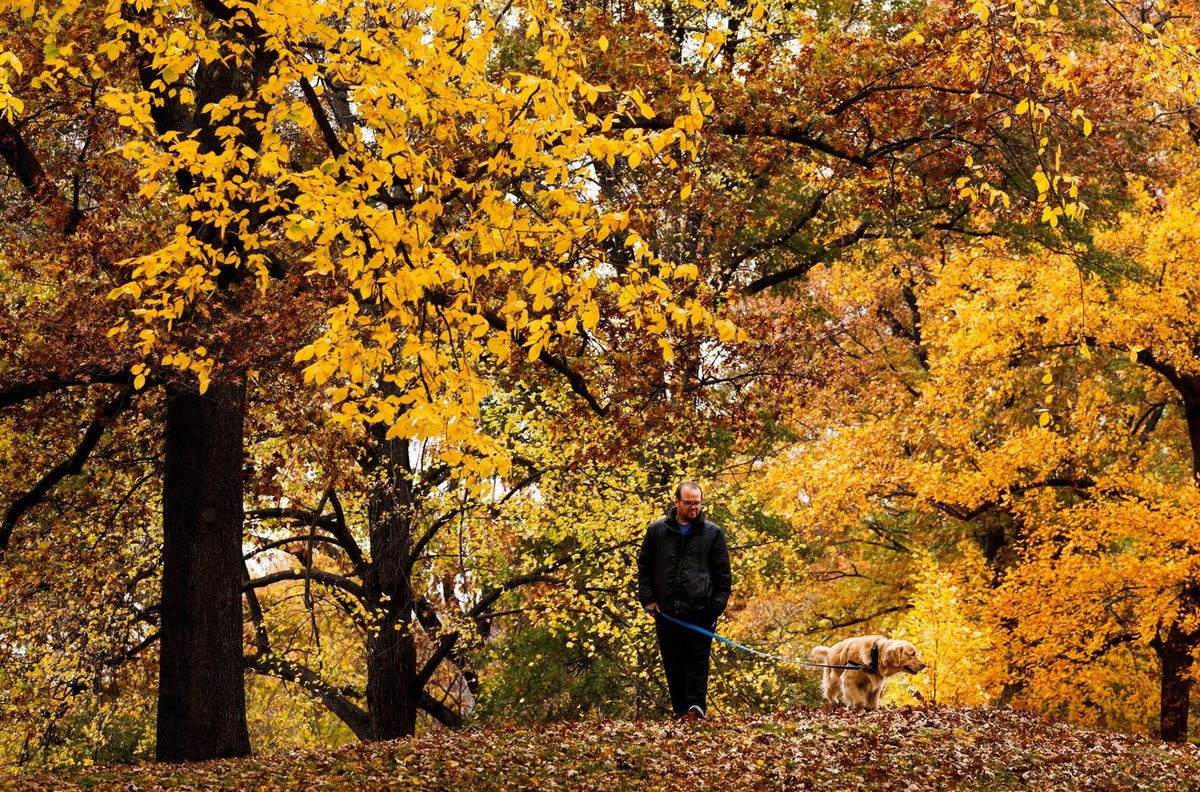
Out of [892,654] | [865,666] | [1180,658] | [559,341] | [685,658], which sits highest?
[559,341]

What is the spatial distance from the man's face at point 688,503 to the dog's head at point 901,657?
3456mm

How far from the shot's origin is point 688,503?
10.1 meters

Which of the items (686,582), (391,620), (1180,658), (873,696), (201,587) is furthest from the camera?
(1180,658)

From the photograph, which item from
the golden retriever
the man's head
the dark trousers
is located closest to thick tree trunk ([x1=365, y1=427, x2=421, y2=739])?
the golden retriever

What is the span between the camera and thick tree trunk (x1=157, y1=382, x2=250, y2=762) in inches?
419

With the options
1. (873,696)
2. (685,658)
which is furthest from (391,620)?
(685,658)

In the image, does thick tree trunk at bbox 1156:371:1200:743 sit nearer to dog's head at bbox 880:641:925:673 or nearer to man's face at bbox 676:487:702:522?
dog's head at bbox 880:641:925:673

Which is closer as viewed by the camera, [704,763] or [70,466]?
[704,763]

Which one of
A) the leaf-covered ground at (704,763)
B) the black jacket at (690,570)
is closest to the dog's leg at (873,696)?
the leaf-covered ground at (704,763)

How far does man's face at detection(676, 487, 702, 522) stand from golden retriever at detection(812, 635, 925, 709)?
3.47 metres

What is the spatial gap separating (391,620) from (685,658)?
9931 millimetres

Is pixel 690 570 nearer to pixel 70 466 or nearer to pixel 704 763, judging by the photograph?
pixel 704 763

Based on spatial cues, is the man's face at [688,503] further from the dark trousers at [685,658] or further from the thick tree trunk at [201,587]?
the thick tree trunk at [201,587]

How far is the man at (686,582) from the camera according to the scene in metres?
10.1
